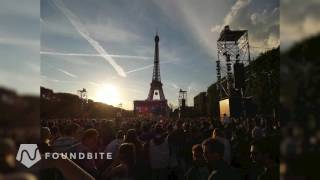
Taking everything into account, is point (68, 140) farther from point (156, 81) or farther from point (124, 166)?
point (124, 166)

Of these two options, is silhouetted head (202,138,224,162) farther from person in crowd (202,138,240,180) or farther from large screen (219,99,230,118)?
large screen (219,99,230,118)

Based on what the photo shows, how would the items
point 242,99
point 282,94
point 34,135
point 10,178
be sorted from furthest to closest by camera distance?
point 242,99 → point 282,94 → point 34,135 → point 10,178

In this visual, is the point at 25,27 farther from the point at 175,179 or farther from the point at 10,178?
the point at 10,178

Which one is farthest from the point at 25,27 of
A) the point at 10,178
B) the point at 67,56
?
the point at 10,178

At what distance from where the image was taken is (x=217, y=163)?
2773mm

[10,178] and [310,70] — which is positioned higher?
[310,70]

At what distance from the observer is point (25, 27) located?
3859 millimetres

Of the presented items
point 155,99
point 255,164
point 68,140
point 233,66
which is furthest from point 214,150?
point 233,66

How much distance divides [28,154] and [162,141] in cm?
148

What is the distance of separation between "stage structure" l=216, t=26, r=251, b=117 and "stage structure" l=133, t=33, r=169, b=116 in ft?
1.82

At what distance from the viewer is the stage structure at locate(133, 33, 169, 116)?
409 centimetres

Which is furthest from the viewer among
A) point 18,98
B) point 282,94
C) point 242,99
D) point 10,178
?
Answer: point 242,99

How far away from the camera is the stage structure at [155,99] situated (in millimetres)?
4093

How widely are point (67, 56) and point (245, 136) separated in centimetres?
183
